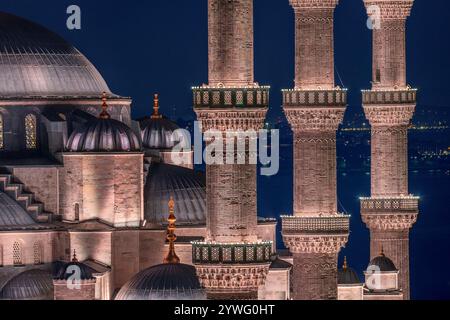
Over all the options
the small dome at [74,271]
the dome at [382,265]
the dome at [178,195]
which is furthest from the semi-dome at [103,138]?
the dome at [382,265]

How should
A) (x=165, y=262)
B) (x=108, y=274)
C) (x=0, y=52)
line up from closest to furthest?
(x=165, y=262)
(x=108, y=274)
(x=0, y=52)

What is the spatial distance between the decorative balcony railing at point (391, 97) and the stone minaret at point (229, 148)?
1185 cm

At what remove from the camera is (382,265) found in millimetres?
49375

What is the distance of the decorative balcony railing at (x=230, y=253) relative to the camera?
38875mm

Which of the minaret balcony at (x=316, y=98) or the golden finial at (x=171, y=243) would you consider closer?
the minaret balcony at (x=316, y=98)

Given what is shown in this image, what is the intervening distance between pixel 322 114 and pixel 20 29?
48.0 feet

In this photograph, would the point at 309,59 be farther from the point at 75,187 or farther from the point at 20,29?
the point at 20,29

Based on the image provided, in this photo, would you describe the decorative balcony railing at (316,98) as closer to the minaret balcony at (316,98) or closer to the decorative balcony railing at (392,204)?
the minaret balcony at (316,98)

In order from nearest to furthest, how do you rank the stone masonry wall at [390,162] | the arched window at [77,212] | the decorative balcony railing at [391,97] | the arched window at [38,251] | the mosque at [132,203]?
the mosque at [132,203] → the decorative balcony railing at [391,97] → the stone masonry wall at [390,162] → the arched window at [38,251] → the arched window at [77,212]

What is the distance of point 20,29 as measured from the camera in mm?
56812

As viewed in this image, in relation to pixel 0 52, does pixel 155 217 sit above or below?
below

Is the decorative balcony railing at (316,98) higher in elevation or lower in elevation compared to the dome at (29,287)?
higher

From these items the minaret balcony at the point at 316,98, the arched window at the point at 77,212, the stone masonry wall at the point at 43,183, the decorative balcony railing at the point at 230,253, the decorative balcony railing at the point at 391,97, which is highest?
the decorative balcony railing at the point at 391,97
